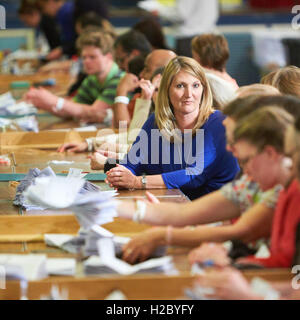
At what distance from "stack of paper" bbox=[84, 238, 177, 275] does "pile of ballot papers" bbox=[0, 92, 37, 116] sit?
3.15 metres

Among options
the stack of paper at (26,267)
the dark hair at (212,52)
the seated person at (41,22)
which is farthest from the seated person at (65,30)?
the stack of paper at (26,267)

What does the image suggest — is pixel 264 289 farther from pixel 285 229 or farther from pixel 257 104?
pixel 257 104

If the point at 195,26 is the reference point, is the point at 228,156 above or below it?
below

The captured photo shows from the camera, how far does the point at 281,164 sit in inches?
68.3

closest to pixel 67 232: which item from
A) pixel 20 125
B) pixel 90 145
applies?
pixel 90 145

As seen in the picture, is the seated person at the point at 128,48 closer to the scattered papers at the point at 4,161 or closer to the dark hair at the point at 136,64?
the dark hair at the point at 136,64

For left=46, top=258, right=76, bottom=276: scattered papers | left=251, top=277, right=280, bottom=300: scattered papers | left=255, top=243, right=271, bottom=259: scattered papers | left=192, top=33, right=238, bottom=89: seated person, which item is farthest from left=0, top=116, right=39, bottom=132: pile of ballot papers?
left=251, top=277, right=280, bottom=300: scattered papers

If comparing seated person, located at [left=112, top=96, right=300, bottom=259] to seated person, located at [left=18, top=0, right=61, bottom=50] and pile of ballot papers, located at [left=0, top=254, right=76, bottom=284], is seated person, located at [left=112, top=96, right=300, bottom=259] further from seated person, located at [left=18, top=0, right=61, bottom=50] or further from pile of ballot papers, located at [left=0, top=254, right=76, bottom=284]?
seated person, located at [left=18, top=0, right=61, bottom=50]

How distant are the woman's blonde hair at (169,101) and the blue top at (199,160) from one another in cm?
4

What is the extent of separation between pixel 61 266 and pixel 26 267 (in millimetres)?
93

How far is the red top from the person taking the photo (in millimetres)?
1660
